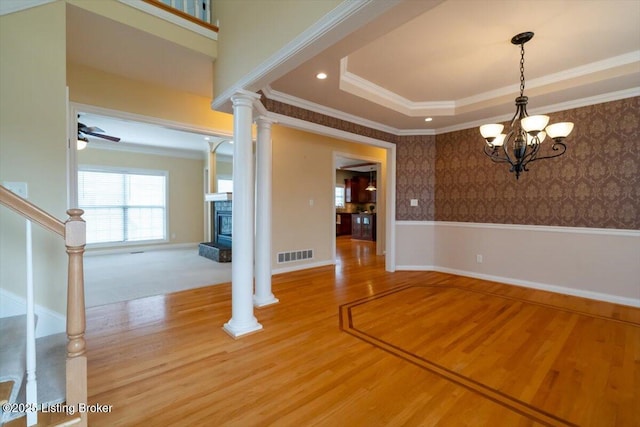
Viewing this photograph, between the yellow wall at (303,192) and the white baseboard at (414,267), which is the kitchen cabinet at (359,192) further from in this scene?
the white baseboard at (414,267)

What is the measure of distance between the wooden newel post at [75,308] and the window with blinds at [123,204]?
20.7 ft

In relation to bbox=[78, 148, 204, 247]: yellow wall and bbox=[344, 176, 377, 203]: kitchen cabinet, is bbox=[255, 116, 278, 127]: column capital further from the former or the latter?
bbox=[344, 176, 377, 203]: kitchen cabinet

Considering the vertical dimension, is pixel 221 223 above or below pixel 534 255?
above

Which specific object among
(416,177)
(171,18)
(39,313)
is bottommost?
(39,313)

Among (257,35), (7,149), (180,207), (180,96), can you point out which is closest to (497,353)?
(257,35)

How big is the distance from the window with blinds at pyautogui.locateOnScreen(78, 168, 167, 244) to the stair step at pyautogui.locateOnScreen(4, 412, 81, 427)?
6.28 metres

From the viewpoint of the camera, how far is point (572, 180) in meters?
3.60

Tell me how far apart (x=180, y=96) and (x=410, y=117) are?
3.30 meters

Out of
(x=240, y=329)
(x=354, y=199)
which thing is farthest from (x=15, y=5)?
(x=354, y=199)

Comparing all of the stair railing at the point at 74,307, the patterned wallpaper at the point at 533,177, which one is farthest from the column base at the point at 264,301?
the patterned wallpaper at the point at 533,177

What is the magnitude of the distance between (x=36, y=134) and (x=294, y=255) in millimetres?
3613

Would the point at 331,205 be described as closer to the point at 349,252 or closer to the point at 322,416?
the point at 349,252

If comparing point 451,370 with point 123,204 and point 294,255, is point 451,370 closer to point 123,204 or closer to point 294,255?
point 294,255

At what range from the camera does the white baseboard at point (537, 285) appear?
329 cm
